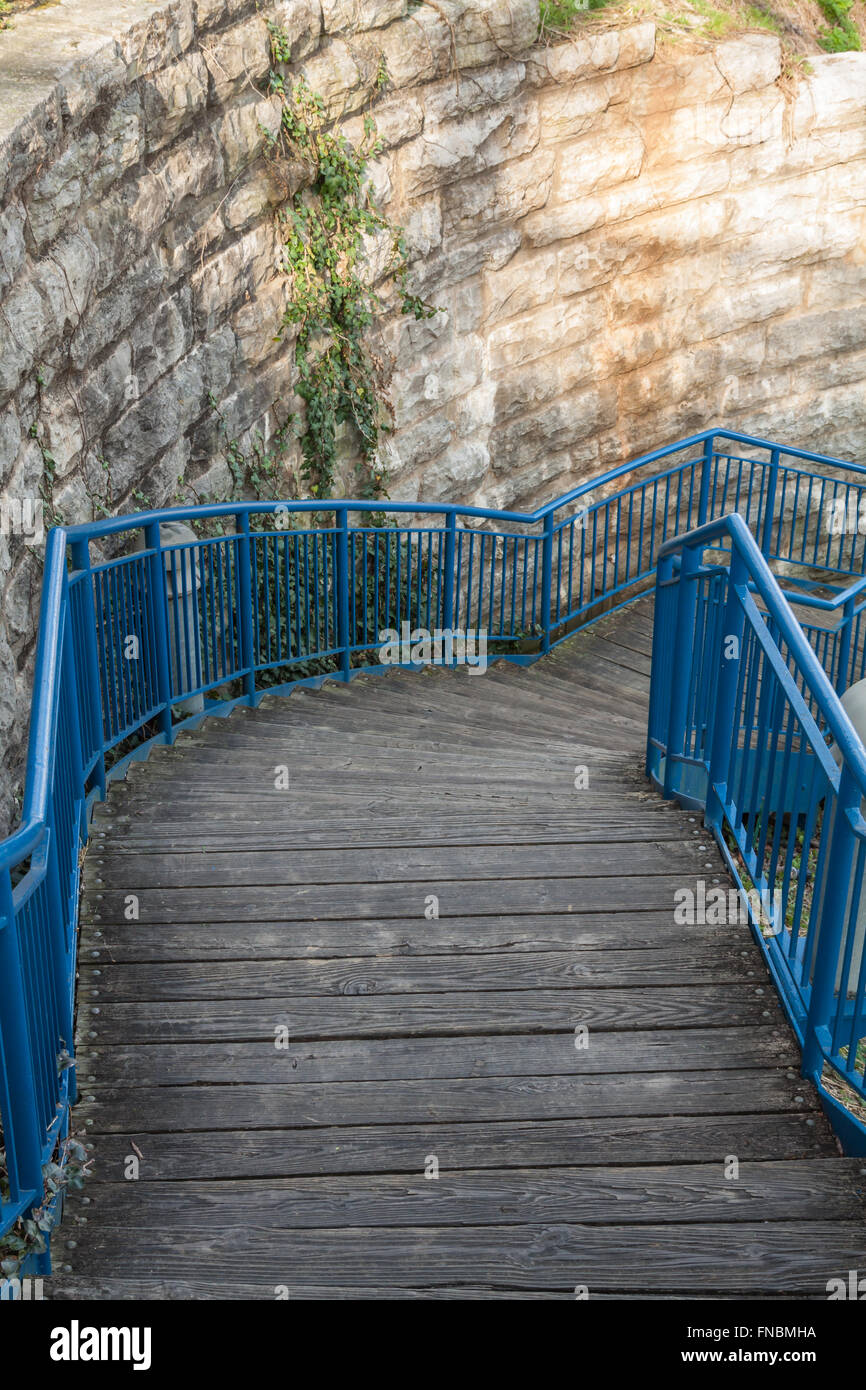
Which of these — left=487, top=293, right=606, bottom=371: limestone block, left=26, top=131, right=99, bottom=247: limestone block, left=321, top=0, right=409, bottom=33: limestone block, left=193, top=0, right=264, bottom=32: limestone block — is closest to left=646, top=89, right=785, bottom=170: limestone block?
left=487, top=293, right=606, bottom=371: limestone block

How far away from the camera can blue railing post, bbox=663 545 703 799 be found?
5.22m

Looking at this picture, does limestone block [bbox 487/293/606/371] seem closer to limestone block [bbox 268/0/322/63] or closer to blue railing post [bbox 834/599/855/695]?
limestone block [bbox 268/0/322/63]

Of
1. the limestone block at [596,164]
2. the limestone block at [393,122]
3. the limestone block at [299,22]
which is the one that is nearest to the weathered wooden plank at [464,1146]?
the limestone block at [299,22]

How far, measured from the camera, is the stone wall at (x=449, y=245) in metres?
5.59

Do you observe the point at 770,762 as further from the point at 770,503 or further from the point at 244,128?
the point at 770,503

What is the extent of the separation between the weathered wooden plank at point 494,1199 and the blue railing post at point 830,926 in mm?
348

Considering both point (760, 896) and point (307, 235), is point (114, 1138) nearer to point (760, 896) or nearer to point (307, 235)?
point (760, 896)

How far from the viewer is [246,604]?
6926mm

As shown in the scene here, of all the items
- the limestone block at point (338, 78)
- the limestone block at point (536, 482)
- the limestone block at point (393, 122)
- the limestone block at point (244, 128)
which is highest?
the limestone block at point (338, 78)

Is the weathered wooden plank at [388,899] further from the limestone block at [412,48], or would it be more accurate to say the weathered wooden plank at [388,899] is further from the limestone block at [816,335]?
the limestone block at [816,335]

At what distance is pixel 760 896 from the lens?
13.8ft

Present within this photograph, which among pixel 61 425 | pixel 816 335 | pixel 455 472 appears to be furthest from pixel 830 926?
pixel 816 335

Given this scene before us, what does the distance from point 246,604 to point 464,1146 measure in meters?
3.97

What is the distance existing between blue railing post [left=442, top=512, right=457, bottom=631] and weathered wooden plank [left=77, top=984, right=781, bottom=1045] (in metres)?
5.22
